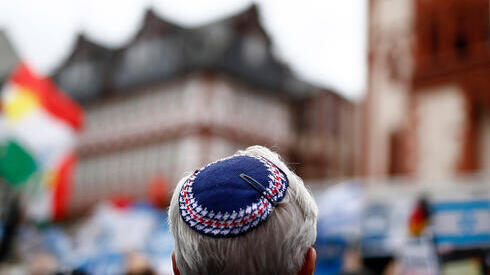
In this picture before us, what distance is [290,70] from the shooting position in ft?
Result: 136

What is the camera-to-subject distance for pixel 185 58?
3588cm

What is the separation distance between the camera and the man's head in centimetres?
152

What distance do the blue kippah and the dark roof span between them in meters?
33.8

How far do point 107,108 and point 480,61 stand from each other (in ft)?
85.7

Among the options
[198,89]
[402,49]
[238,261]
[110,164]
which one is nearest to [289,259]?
[238,261]

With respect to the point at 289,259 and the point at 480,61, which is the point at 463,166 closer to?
the point at 480,61

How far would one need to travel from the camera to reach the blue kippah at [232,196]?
4.97ft

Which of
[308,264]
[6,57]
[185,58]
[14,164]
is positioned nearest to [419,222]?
[308,264]

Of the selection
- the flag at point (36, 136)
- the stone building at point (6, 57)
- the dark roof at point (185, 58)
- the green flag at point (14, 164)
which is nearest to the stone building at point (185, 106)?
the dark roof at point (185, 58)

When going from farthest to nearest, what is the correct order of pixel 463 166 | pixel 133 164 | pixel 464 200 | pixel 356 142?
pixel 356 142, pixel 133 164, pixel 463 166, pixel 464 200

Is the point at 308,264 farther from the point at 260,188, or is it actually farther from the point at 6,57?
the point at 6,57

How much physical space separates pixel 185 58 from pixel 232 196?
3476 cm

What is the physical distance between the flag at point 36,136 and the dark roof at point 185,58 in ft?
69.2

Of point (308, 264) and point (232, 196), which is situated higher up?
point (232, 196)
